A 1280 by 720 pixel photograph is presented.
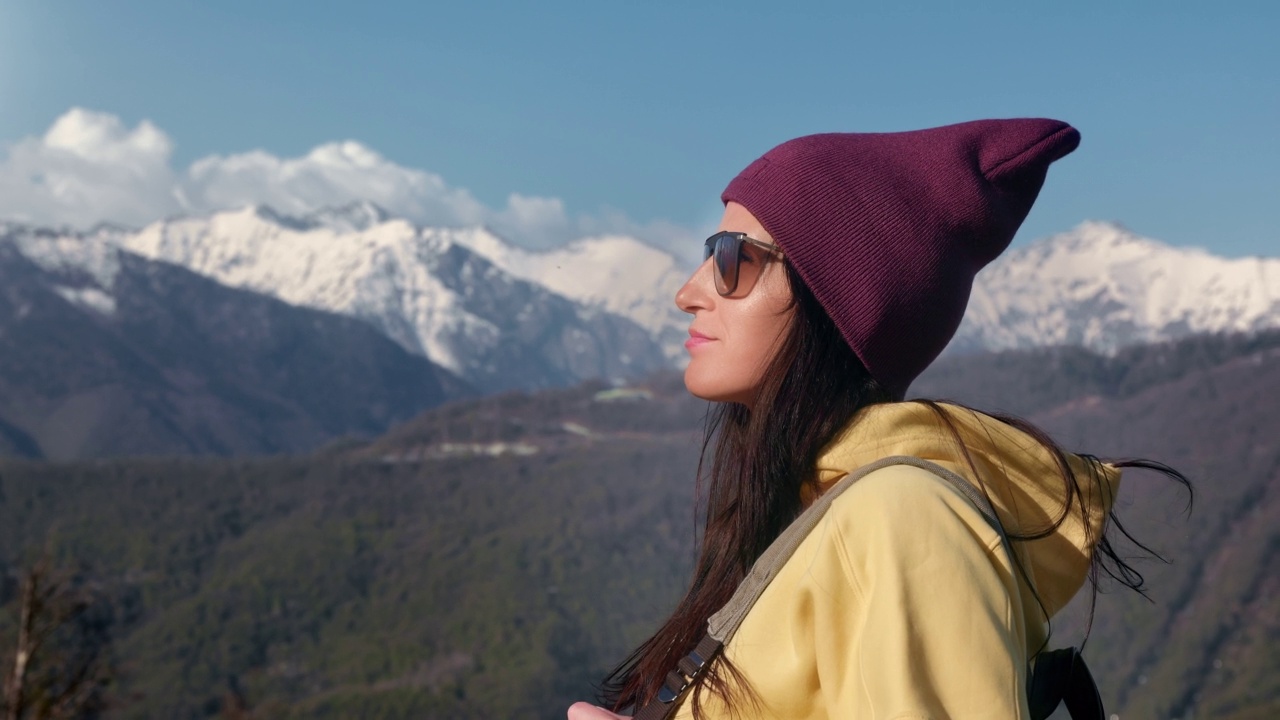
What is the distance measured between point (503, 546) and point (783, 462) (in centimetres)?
11694

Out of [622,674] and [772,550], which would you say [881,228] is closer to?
[772,550]

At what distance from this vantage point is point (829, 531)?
166cm

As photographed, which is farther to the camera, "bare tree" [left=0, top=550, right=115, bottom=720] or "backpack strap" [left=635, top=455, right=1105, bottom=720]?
"bare tree" [left=0, top=550, right=115, bottom=720]

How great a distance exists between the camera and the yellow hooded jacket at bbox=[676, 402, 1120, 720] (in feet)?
5.03

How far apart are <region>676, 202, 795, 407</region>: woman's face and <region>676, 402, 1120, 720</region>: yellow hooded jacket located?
0.24m

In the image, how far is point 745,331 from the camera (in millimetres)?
2096

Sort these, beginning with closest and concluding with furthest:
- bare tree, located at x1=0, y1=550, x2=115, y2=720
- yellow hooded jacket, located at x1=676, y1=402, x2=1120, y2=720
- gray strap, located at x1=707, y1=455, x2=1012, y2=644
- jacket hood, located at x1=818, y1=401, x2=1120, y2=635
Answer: yellow hooded jacket, located at x1=676, y1=402, x2=1120, y2=720, gray strap, located at x1=707, y1=455, x2=1012, y2=644, jacket hood, located at x1=818, y1=401, x2=1120, y2=635, bare tree, located at x1=0, y1=550, x2=115, y2=720

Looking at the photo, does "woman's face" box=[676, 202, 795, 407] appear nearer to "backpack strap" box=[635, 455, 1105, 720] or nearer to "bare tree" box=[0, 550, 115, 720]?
"backpack strap" box=[635, 455, 1105, 720]

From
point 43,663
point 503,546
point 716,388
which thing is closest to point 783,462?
point 716,388

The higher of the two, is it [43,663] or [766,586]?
[766,586]

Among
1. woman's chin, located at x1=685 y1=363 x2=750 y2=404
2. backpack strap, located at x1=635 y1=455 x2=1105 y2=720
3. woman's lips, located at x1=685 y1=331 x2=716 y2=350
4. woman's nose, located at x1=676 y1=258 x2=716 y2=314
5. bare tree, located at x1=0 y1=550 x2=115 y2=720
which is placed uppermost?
woman's nose, located at x1=676 y1=258 x2=716 y2=314

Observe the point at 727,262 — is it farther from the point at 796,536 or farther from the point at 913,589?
the point at 913,589

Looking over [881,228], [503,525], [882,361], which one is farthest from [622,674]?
[503,525]

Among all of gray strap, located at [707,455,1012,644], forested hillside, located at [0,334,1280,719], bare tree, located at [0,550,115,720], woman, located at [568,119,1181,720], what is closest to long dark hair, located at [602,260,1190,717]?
woman, located at [568,119,1181,720]
